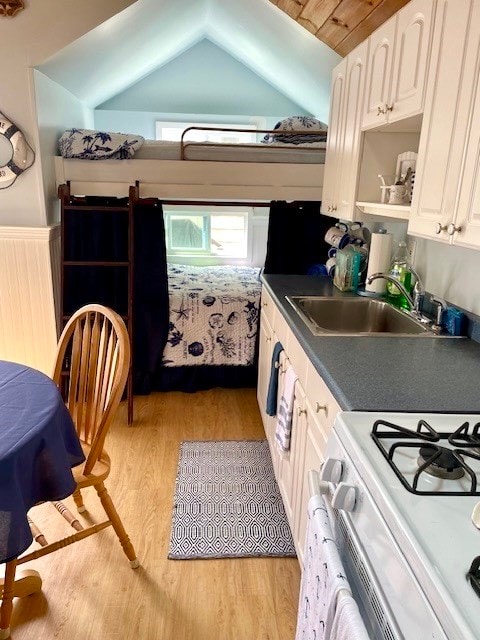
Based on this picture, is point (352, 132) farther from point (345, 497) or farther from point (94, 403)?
point (345, 497)

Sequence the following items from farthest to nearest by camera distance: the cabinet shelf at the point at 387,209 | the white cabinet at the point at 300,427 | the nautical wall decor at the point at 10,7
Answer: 1. the nautical wall decor at the point at 10,7
2. the cabinet shelf at the point at 387,209
3. the white cabinet at the point at 300,427

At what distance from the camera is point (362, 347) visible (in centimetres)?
161

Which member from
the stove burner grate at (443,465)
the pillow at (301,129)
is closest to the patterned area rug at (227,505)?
the stove burner grate at (443,465)

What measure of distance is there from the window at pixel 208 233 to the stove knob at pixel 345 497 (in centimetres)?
360

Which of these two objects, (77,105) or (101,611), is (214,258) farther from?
(101,611)

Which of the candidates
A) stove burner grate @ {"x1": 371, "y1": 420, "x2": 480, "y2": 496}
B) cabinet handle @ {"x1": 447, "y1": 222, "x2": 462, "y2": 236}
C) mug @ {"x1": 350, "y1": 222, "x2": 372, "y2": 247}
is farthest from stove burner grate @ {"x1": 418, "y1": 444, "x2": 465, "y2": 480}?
mug @ {"x1": 350, "y1": 222, "x2": 372, "y2": 247}

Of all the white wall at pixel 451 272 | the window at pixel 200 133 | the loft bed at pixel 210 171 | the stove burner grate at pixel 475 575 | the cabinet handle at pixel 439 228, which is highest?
the window at pixel 200 133

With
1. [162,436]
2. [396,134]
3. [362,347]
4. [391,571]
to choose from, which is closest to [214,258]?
[162,436]

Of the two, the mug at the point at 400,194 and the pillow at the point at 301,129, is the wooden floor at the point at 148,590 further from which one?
the pillow at the point at 301,129

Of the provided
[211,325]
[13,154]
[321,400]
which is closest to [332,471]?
[321,400]

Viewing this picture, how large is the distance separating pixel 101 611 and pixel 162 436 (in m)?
1.19

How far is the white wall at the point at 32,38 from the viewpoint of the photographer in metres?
2.59

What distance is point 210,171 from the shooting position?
2.98 metres

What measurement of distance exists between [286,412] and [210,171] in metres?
1.78
